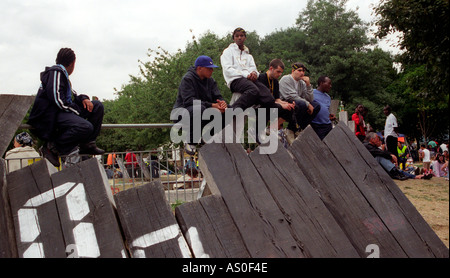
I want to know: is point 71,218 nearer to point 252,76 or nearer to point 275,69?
point 252,76

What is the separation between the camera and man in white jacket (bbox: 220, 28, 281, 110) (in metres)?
5.48

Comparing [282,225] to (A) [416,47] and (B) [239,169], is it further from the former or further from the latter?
(A) [416,47]

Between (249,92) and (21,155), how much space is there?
123 inches

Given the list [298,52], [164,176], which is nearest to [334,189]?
[164,176]

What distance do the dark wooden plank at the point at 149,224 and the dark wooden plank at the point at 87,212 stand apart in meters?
0.08

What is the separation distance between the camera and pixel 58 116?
4008mm

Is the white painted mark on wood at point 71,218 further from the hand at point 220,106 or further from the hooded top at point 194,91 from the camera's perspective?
the hand at point 220,106

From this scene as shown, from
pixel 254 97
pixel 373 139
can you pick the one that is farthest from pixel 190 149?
pixel 373 139

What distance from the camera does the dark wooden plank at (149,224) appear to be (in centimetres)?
249

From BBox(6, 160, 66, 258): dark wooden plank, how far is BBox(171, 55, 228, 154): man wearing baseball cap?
2.22m

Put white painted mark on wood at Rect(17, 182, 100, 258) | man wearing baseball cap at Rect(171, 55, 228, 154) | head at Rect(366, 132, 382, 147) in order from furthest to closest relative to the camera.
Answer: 1. head at Rect(366, 132, 382, 147)
2. man wearing baseball cap at Rect(171, 55, 228, 154)
3. white painted mark on wood at Rect(17, 182, 100, 258)

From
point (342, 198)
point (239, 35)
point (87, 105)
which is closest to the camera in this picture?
point (342, 198)

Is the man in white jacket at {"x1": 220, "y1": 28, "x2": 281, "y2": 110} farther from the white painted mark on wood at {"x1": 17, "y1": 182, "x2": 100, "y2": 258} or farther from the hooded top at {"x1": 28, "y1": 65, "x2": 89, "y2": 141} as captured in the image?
the white painted mark on wood at {"x1": 17, "y1": 182, "x2": 100, "y2": 258}

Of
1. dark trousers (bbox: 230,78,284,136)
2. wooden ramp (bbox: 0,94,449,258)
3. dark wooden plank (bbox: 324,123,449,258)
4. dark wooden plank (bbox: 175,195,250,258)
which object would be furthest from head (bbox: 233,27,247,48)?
dark wooden plank (bbox: 175,195,250,258)
